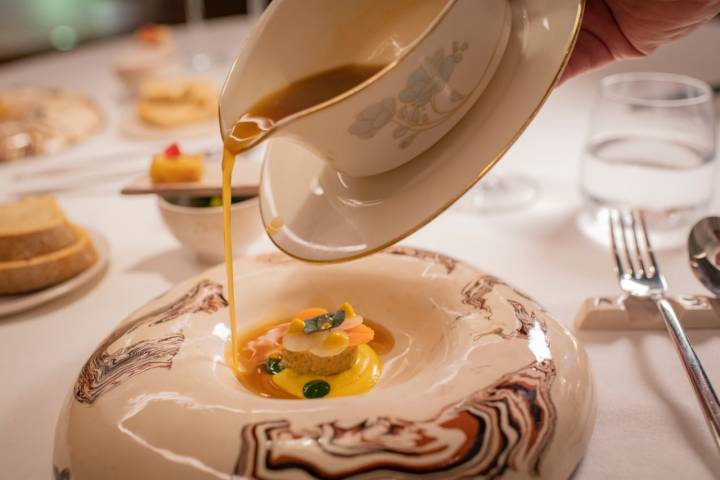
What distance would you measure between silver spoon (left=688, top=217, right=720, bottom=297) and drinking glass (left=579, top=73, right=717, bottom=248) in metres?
0.16

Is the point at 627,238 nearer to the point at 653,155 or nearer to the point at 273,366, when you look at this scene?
the point at 653,155

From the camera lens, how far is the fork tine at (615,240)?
998 millimetres

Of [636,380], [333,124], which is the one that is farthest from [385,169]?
[636,380]

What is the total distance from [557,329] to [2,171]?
1.36 metres

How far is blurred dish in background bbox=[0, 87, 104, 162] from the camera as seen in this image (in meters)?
1.73

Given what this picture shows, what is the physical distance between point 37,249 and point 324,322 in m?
0.56

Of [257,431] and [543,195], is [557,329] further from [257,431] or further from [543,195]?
[543,195]

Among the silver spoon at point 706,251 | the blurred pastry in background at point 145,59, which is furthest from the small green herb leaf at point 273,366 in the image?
the blurred pastry in background at point 145,59

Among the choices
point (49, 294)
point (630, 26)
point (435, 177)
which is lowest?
point (49, 294)

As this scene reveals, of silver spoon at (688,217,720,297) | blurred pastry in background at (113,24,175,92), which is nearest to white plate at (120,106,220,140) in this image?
blurred pastry in background at (113,24,175,92)

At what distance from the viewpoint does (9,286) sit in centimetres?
111

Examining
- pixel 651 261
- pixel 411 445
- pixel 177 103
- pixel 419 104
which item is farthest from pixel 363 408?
pixel 177 103

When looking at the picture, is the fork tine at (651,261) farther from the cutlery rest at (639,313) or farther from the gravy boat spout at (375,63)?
the gravy boat spout at (375,63)

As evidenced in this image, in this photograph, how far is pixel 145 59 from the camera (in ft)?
7.09
